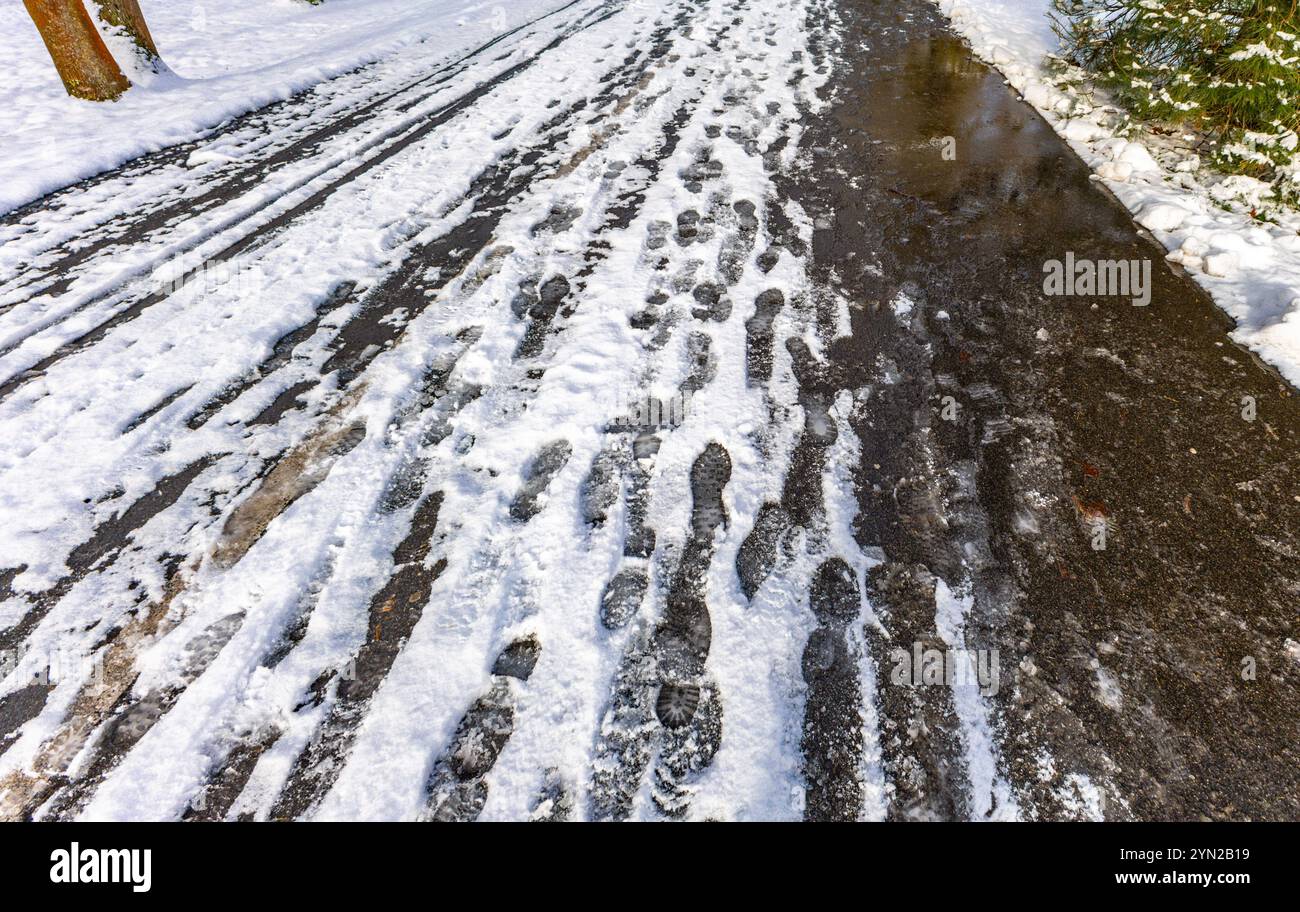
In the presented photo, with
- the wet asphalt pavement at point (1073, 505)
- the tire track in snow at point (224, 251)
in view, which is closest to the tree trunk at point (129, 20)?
the tire track in snow at point (224, 251)

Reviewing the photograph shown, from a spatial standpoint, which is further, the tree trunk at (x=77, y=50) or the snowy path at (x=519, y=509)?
the tree trunk at (x=77, y=50)

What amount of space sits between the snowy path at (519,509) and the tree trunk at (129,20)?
8.70 ft

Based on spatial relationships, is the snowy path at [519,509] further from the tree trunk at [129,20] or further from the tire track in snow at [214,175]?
the tree trunk at [129,20]

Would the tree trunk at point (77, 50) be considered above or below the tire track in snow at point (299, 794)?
above

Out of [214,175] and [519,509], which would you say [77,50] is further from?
[519,509]

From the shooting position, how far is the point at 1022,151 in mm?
4090

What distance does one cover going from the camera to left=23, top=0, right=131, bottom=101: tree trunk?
14.9 feet

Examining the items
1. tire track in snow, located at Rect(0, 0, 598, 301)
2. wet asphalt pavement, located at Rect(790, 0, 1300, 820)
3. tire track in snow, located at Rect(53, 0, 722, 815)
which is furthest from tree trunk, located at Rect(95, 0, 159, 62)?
tire track in snow, located at Rect(53, 0, 722, 815)

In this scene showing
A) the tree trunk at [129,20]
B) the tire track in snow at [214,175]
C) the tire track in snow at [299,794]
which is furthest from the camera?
the tree trunk at [129,20]

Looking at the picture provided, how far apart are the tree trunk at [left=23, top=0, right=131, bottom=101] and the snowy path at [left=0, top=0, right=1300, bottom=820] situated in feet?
6.49

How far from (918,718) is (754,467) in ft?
2.90

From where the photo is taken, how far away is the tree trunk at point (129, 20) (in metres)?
5.23
